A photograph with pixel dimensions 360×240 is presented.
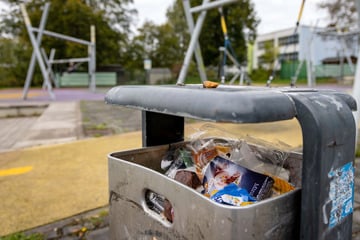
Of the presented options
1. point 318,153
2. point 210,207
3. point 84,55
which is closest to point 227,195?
point 210,207

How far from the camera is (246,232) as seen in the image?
1.92 ft

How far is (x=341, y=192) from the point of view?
0.71 metres

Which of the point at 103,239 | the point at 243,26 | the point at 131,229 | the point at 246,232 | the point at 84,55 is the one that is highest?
the point at 243,26

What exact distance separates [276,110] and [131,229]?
546 mm

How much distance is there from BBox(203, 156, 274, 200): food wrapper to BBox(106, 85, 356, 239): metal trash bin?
12 centimetres

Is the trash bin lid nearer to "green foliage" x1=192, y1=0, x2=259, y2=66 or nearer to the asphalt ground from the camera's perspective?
the asphalt ground

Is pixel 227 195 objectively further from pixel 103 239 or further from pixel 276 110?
pixel 103 239

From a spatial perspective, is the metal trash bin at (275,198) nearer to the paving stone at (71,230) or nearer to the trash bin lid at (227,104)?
the trash bin lid at (227,104)

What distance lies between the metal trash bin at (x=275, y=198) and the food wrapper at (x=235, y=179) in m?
0.12

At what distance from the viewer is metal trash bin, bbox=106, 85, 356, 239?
1.89 feet

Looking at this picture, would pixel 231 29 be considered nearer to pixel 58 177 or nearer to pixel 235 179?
pixel 58 177

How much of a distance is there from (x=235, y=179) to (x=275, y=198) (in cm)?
20

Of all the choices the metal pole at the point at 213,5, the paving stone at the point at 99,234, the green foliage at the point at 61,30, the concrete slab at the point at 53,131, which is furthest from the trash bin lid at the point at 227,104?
the green foliage at the point at 61,30

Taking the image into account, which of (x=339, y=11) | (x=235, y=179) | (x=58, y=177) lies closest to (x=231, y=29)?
(x=339, y=11)
